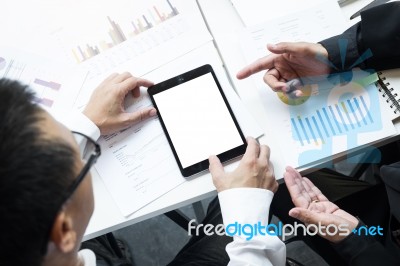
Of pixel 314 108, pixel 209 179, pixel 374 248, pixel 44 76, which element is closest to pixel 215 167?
pixel 209 179

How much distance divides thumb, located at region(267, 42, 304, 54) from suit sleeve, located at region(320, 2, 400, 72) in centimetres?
6

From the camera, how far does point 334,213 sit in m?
0.77

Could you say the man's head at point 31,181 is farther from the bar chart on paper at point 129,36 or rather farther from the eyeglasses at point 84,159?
the bar chart on paper at point 129,36

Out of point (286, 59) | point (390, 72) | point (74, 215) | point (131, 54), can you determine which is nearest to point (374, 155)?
point (390, 72)

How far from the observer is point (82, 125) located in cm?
80

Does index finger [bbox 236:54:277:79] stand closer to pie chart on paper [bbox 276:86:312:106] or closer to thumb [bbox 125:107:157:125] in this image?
pie chart on paper [bbox 276:86:312:106]

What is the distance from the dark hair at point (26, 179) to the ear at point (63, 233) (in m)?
0.01

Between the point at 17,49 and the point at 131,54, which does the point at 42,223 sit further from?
the point at 17,49

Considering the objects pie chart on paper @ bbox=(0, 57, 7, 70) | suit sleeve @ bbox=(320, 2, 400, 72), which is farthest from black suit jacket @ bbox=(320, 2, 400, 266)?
pie chart on paper @ bbox=(0, 57, 7, 70)

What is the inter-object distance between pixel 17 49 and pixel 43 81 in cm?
14

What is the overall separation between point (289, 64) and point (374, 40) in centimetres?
18

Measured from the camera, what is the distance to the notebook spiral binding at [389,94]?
2.41 feet

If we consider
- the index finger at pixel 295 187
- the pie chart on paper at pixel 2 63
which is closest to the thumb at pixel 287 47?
the index finger at pixel 295 187

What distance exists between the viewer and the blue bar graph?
2.42 feet
